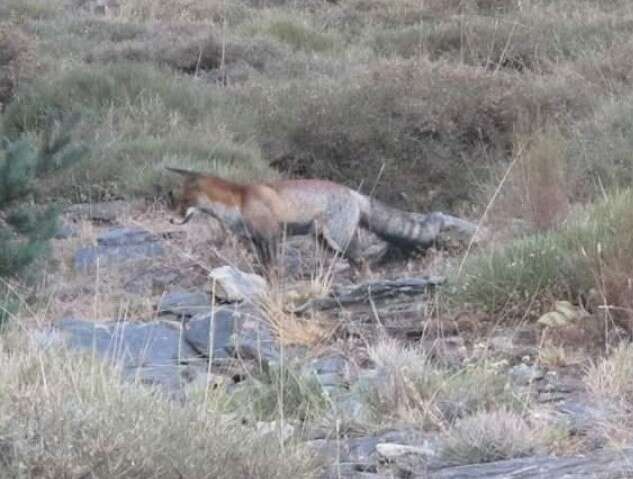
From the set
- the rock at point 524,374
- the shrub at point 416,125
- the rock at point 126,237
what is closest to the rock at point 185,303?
the rock at point 126,237

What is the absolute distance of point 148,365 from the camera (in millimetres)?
7211

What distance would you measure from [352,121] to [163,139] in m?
2.07

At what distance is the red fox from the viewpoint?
11.1m

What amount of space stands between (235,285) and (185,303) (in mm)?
380

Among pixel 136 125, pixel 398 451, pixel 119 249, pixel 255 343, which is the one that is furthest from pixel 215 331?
pixel 136 125

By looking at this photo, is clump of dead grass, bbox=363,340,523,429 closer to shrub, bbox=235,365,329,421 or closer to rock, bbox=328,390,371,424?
rock, bbox=328,390,371,424

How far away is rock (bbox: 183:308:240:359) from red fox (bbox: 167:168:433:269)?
2.59 m

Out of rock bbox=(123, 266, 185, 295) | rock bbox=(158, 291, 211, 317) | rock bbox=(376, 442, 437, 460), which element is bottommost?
rock bbox=(123, 266, 185, 295)

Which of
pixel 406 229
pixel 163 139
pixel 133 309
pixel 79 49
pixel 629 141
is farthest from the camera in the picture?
pixel 79 49

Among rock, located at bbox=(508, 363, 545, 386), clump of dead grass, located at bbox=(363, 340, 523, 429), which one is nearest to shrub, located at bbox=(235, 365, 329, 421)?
clump of dead grass, located at bbox=(363, 340, 523, 429)

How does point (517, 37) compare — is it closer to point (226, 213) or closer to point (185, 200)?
point (185, 200)

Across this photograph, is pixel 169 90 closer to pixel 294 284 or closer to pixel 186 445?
pixel 294 284

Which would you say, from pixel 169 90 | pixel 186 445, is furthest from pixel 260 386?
pixel 169 90

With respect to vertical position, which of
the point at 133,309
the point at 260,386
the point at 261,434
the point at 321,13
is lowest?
the point at 321,13
